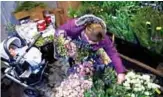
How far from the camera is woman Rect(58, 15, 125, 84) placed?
8.04 feet

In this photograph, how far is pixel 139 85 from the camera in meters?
2.18

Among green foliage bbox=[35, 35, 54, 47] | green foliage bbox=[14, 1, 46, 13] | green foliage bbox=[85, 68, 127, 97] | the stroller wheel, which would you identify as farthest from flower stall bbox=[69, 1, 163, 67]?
the stroller wheel

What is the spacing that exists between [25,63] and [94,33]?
0.60 m

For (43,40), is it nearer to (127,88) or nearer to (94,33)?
(94,33)

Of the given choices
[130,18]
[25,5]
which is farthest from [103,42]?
[25,5]

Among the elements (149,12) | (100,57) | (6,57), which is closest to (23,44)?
(6,57)

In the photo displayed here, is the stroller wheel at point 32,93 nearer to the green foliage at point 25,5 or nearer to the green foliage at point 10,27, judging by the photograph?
the green foliage at point 10,27

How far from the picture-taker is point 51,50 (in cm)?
284

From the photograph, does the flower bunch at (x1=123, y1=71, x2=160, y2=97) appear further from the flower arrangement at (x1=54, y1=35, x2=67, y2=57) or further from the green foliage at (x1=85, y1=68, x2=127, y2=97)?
the flower arrangement at (x1=54, y1=35, x2=67, y2=57)

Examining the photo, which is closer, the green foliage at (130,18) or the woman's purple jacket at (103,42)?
the woman's purple jacket at (103,42)

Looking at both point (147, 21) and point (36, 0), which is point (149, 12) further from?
point (36, 0)

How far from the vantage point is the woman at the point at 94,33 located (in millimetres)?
2451

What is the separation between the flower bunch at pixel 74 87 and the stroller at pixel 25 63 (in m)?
0.56

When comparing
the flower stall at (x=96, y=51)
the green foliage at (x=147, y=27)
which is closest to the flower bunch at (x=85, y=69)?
the flower stall at (x=96, y=51)
